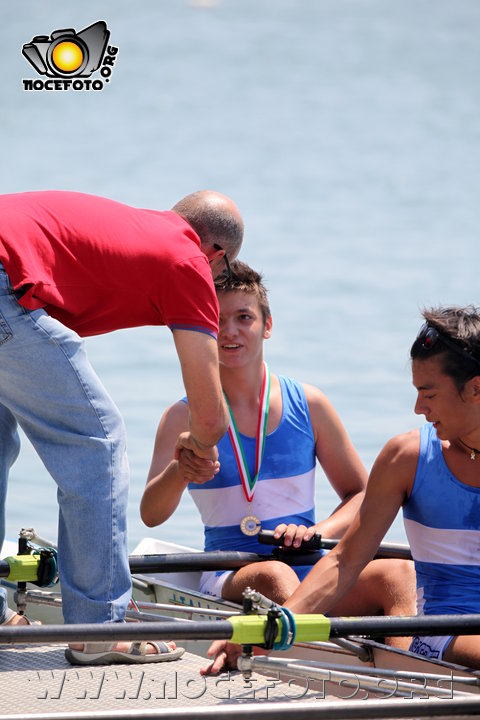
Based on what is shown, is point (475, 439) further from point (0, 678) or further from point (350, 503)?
point (0, 678)

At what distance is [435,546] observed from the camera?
310 cm

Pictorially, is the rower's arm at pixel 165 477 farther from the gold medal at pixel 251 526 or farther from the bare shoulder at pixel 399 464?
the bare shoulder at pixel 399 464

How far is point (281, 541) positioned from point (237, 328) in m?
0.80

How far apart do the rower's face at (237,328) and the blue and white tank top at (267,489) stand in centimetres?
27

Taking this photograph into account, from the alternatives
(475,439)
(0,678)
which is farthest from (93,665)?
(475,439)

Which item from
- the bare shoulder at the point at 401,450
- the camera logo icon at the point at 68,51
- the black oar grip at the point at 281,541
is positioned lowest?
the black oar grip at the point at 281,541

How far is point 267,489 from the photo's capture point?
13.1 feet

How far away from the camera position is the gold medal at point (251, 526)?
3945 mm

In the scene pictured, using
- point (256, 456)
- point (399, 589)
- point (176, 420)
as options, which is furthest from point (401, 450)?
point (176, 420)

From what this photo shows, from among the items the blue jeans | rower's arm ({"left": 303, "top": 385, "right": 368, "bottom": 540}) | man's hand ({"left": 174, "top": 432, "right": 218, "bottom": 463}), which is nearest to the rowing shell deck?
the blue jeans

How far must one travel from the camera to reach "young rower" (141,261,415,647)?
397 cm

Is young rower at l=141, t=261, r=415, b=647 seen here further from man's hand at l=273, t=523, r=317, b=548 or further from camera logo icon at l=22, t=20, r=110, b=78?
camera logo icon at l=22, t=20, r=110, b=78

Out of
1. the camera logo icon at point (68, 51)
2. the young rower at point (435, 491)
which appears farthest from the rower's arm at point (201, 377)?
the camera logo icon at point (68, 51)

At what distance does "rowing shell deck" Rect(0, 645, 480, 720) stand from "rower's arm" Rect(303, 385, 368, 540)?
1.16 metres
